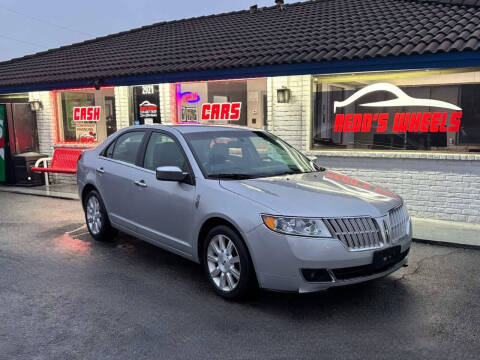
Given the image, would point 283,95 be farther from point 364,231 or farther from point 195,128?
point 364,231

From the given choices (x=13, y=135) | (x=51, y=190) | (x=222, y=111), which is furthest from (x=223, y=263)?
(x=13, y=135)

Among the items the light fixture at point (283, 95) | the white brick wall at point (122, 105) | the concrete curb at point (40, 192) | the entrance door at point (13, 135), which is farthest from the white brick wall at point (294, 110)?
the entrance door at point (13, 135)

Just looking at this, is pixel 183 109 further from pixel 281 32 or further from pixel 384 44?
pixel 384 44

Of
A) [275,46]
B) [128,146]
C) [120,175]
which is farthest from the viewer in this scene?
[275,46]

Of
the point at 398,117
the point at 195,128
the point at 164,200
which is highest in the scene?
the point at 398,117

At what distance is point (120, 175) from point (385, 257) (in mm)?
3263

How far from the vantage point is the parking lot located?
3.34 meters

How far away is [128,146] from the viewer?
5742mm

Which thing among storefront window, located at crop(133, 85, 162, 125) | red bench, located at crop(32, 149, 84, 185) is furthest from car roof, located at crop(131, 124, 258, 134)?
red bench, located at crop(32, 149, 84, 185)

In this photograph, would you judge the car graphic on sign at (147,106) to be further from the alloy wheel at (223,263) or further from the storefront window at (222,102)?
the alloy wheel at (223,263)

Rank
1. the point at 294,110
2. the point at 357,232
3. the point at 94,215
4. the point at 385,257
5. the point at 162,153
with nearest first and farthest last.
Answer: the point at 357,232
the point at 385,257
the point at 162,153
the point at 94,215
the point at 294,110

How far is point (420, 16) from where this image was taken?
8953 mm

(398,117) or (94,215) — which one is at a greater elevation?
(398,117)

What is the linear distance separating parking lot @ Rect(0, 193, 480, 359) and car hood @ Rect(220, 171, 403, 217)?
0.88 metres
